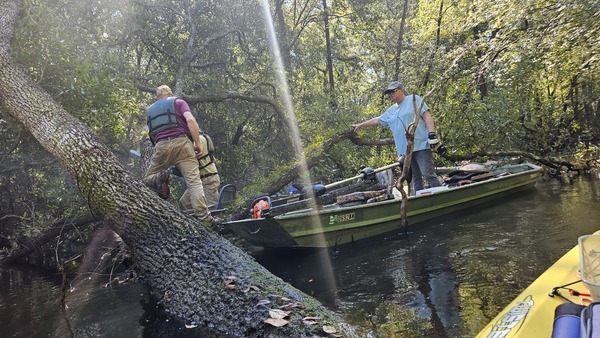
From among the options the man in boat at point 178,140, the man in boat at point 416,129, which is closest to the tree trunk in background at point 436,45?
the man in boat at point 416,129

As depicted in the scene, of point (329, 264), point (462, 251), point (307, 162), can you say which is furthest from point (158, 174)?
point (462, 251)

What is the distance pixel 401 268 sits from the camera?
4.78m

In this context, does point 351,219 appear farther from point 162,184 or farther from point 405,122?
point 162,184

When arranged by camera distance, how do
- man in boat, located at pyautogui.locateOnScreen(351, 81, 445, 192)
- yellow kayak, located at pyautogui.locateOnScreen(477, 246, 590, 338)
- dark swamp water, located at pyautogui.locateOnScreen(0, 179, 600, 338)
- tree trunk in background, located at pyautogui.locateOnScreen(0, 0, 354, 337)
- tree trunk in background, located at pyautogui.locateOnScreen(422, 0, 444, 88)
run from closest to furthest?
yellow kayak, located at pyautogui.locateOnScreen(477, 246, 590, 338) < tree trunk in background, located at pyautogui.locateOnScreen(0, 0, 354, 337) < dark swamp water, located at pyautogui.locateOnScreen(0, 179, 600, 338) < man in boat, located at pyautogui.locateOnScreen(351, 81, 445, 192) < tree trunk in background, located at pyautogui.locateOnScreen(422, 0, 444, 88)

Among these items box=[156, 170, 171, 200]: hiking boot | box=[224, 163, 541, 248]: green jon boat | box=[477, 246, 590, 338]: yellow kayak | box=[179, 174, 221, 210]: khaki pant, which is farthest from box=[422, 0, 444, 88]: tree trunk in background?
box=[477, 246, 590, 338]: yellow kayak

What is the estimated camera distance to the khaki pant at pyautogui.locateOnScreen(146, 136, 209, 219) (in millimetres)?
5447

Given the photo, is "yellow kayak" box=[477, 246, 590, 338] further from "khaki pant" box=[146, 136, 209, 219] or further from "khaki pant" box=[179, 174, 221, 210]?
"khaki pant" box=[179, 174, 221, 210]

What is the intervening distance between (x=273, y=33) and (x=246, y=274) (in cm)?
1000

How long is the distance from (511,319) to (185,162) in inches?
178

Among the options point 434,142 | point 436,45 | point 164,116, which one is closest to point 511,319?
point 434,142

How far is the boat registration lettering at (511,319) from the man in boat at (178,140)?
408 cm

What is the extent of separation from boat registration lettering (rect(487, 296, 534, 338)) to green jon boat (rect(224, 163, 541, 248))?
326cm

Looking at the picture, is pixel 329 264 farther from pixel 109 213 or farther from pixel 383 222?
pixel 109 213

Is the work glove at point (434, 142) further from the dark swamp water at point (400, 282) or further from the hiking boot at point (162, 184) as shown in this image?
the hiking boot at point (162, 184)
